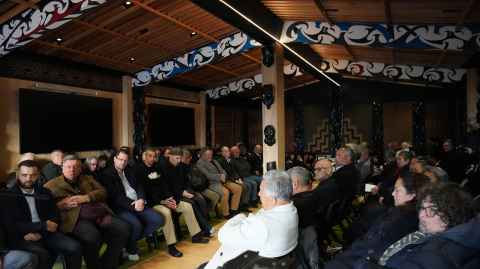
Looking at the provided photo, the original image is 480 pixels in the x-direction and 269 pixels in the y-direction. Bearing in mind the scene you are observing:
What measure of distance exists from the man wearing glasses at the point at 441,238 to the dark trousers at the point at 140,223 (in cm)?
245

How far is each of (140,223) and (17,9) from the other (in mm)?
2986

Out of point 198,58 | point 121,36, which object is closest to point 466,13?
point 198,58

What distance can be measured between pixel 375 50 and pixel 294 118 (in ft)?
21.3

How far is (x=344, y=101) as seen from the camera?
14156mm

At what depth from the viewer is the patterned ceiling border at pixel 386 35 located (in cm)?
523

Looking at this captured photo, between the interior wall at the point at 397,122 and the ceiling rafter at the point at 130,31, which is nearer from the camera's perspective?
the ceiling rafter at the point at 130,31

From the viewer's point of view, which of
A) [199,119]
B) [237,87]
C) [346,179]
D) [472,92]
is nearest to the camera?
[346,179]

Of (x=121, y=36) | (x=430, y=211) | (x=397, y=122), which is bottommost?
(x=430, y=211)

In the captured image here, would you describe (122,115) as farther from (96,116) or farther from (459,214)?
(459,214)

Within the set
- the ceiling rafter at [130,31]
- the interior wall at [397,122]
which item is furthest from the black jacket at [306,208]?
the interior wall at [397,122]

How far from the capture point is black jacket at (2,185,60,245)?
2.98 m

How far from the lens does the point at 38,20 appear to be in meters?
4.73

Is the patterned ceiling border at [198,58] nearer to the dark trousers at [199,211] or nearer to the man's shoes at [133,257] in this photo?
the dark trousers at [199,211]

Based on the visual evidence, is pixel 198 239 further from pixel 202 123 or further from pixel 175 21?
pixel 202 123
